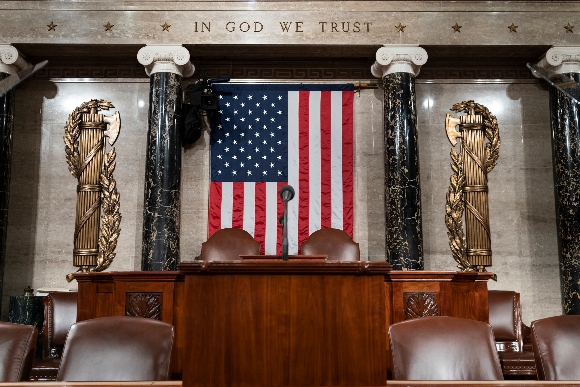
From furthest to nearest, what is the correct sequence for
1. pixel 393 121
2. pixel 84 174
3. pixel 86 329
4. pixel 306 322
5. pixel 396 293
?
1. pixel 84 174
2. pixel 393 121
3. pixel 396 293
4. pixel 86 329
5. pixel 306 322

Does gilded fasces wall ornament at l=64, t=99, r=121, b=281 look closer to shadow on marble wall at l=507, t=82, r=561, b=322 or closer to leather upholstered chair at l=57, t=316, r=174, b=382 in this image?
shadow on marble wall at l=507, t=82, r=561, b=322

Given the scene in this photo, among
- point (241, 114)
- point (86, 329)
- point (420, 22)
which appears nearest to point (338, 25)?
point (420, 22)

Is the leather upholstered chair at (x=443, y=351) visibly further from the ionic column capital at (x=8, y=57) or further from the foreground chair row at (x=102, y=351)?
the ionic column capital at (x=8, y=57)

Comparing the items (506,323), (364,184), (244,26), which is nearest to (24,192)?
(244,26)

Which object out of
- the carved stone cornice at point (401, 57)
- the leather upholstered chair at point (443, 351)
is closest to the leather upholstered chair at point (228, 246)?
the carved stone cornice at point (401, 57)

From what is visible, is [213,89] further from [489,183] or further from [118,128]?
[489,183]

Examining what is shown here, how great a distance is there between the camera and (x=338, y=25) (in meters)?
8.58

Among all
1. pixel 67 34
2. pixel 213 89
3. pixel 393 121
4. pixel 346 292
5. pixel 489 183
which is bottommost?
pixel 346 292

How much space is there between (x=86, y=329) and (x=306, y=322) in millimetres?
1256

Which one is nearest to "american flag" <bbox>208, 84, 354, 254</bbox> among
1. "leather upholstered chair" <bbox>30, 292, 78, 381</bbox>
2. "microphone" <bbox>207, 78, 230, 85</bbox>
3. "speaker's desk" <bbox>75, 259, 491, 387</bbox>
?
"microphone" <bbox>207, 78, 230, 85</bbox>

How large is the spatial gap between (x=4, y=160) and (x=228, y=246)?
11.6 ft

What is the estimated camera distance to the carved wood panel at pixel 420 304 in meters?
4.95

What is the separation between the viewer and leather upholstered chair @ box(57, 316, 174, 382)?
2.63 m

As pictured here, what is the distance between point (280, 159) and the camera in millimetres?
8945
